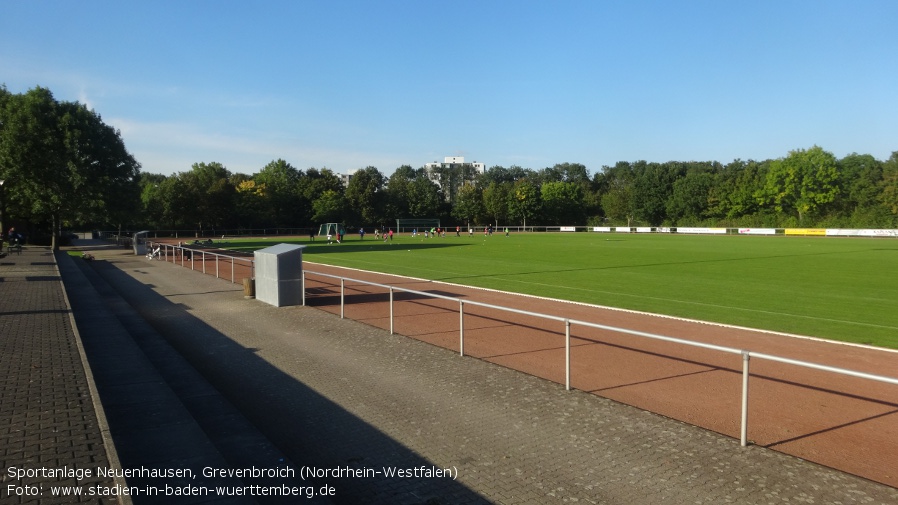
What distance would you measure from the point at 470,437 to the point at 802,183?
3883 inches

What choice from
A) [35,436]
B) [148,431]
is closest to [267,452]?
[148,431]

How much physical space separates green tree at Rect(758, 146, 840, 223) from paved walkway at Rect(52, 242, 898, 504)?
93.0 metres

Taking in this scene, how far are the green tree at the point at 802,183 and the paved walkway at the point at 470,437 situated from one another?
93.0 metres

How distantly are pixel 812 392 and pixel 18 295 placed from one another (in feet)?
53.4

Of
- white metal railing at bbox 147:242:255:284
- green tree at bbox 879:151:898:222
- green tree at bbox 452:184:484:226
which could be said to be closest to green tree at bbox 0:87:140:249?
white metal railing at bbox 147:242:255:284

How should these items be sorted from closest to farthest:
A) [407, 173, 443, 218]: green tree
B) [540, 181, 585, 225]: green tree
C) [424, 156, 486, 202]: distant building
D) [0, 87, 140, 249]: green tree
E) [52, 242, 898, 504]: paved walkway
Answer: [52, 242, 898, 504]: paved walkway
[0, 87, 140, 249]: green tree
[407, 173, 443, 218]: green tree
[540, 181, 585, 225]: green tree
[424, 156, 486, 202]: distant building

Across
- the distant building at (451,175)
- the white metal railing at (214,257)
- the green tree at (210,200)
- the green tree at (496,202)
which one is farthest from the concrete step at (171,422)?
the distant building at (451,175)

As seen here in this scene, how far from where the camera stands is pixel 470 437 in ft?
20.1

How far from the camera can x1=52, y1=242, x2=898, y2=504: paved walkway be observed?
4.87m

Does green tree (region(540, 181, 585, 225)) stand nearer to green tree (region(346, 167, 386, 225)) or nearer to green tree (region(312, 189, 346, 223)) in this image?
green tree (region(346, 167, 386, 225))

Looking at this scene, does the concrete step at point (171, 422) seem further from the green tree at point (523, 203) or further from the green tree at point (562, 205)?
the green tree at point (562, 205)

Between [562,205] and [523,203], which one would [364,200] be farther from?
[562,205]

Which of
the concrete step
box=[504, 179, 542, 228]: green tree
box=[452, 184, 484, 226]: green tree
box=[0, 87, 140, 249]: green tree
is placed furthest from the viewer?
box=[452, 184, 484, 226]: green tree

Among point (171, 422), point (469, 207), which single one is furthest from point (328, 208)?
point (171, 422)
